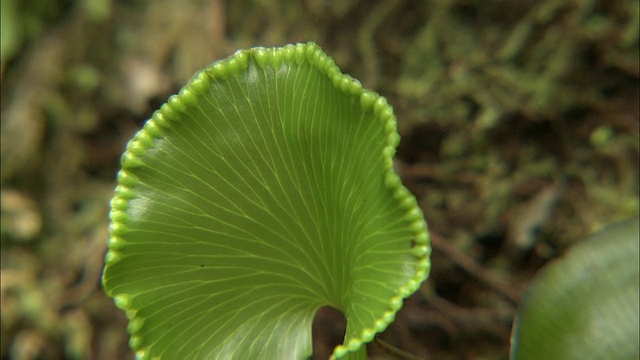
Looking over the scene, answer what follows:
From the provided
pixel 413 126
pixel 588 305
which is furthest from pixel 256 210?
pixel 413 126

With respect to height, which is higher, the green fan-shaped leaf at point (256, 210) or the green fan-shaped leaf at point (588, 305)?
the green fan-shaped leaf at point (256, 210)

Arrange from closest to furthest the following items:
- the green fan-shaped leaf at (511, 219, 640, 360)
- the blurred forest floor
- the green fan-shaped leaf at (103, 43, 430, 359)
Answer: the green fan-shaped leaf at (103, 43, 430, 359) → the green fan-shaped leaf at (511, 219, 640, 360) → the blurred forest floor

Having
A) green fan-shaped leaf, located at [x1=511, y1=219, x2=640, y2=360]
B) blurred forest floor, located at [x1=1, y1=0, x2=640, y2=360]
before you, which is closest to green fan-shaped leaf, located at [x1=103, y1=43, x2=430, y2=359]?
green fan-shaped leaf, located at [x1=511, y1=219, x2=640, y2=360]

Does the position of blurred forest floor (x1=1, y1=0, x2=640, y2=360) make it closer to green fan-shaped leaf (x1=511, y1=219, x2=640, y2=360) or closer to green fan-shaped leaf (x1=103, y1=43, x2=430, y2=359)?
green fan-shaped leaf (x1=511, y1=219, x2=640, y2=360)

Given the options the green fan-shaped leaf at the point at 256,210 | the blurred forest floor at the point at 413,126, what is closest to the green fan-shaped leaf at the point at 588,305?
the green fan-shaped leaf at the point at 256,210

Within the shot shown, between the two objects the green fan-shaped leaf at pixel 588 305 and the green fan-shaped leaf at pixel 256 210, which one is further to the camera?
the green fan-shaped leaf at pixel 588 305

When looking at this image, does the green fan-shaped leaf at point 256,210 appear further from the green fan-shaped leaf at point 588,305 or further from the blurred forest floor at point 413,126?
the blurred forest floor at point 413,126

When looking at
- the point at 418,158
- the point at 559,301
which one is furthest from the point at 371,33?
the point at 559,301
